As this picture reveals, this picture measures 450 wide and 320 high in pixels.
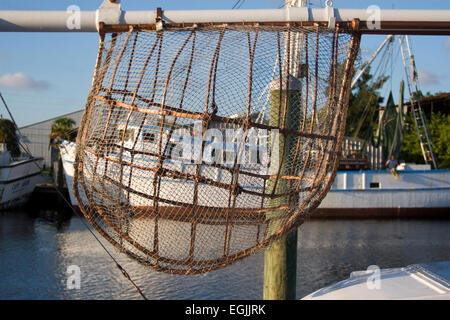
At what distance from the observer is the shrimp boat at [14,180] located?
69.3 feet

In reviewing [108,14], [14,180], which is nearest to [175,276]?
[108,14]

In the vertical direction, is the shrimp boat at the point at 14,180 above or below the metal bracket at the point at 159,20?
below

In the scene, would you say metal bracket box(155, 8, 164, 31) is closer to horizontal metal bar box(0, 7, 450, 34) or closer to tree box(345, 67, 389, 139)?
horizontal metal bar box(0, 7, 450, 34)

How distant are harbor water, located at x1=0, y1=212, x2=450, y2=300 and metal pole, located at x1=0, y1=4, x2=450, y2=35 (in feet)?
23.6

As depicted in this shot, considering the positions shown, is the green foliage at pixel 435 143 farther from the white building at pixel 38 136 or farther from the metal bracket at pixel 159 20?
the metal bracket at pixel 159 20

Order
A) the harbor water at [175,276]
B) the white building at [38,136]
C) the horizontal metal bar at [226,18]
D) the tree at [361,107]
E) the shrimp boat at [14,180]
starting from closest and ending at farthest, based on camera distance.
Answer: the horizontal metal bar at [226,18], the harbor water at [175,276], the shrimp boat at [14,180], the tree at [361,107], the white building at [38,136]

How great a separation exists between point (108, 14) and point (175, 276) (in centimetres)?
824

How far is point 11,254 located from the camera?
1269 cm

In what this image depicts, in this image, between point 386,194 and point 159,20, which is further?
point 386,194

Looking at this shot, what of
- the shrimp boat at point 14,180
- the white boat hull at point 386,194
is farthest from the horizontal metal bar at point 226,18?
the shrimp boat at point 14,180

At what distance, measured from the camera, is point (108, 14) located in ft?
9.74

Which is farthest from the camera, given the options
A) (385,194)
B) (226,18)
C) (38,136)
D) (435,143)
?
(38,136)

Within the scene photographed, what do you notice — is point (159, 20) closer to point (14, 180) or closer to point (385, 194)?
point (385, 194)
